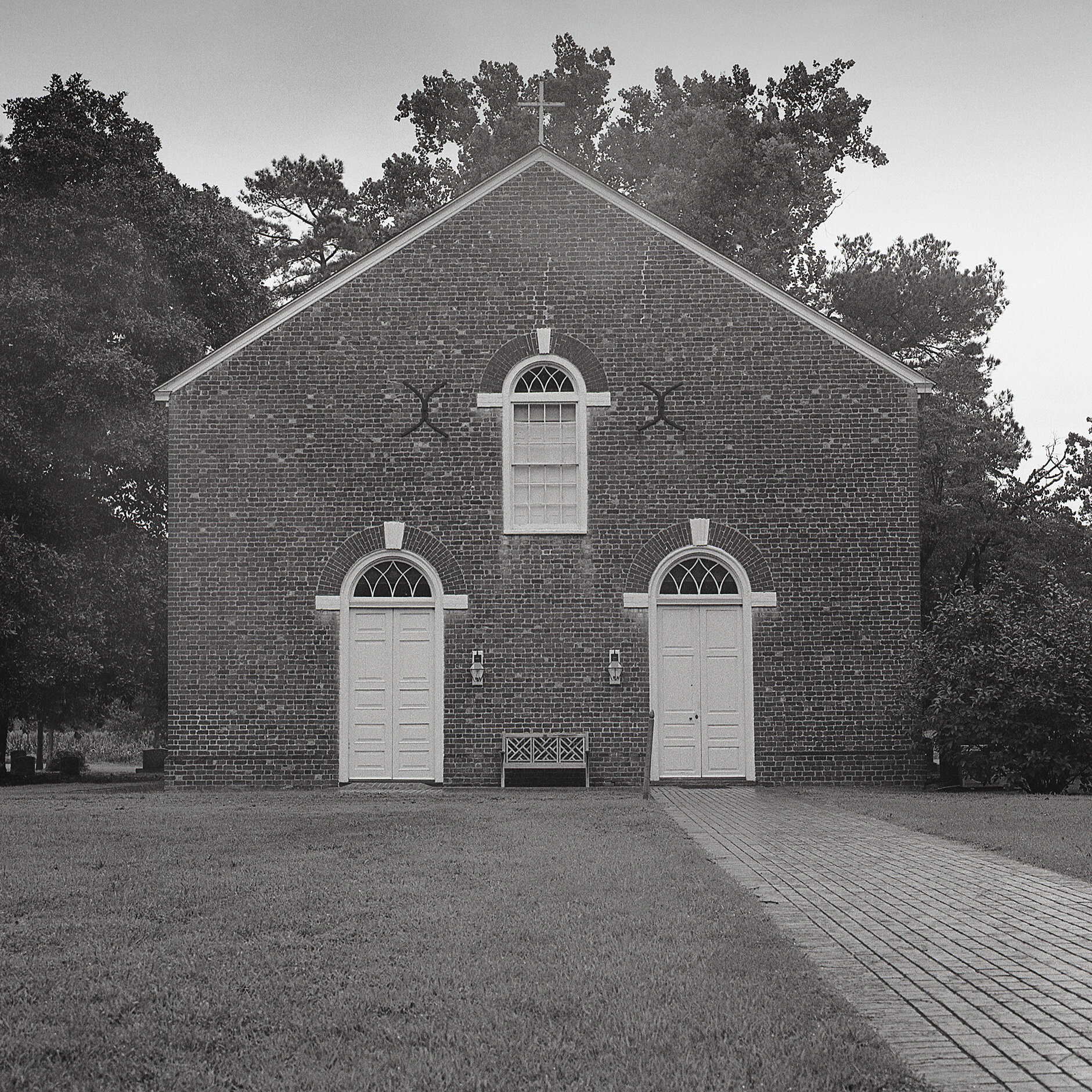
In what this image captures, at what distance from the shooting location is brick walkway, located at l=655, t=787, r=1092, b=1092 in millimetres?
5465

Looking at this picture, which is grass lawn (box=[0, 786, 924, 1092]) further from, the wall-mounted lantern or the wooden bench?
the wall-mounted lantern

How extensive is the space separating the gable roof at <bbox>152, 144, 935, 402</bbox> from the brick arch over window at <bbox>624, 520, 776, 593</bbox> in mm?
3282

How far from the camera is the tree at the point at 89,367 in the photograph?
25.6 meters

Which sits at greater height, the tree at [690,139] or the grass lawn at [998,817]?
the tree at [690,139]

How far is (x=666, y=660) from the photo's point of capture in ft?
67.2

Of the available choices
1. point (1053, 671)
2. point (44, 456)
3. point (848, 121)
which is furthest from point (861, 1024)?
point (848, 121)

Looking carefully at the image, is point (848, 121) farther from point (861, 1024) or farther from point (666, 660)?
point (861, 1024)

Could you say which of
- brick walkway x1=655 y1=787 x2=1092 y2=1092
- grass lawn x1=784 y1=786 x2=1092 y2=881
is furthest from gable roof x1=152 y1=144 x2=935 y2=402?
brick walkway x1=655 y1=787 x2=1092 y2=1092

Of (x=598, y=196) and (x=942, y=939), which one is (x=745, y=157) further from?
(x=942, y=939)

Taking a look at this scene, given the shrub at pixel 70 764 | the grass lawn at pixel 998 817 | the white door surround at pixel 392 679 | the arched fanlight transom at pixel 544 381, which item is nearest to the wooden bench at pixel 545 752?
the white door surround at pixel 392 679

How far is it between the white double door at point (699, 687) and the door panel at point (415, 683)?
324 cm

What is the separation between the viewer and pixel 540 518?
810 inches

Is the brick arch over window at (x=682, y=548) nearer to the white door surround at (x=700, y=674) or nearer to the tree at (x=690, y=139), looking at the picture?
the white door surround at (x=700, y=674)

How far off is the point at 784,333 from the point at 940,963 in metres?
14.7
